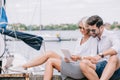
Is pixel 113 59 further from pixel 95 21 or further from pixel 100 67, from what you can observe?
pixel 95 21

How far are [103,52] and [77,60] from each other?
396 mm

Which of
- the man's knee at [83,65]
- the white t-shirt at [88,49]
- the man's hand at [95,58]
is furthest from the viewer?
the white t-shirt at [88,49]

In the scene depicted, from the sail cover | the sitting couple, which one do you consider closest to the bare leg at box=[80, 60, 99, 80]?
the sitting couple

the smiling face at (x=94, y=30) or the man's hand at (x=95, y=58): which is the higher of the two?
the smiling face at (x=94, y=30)

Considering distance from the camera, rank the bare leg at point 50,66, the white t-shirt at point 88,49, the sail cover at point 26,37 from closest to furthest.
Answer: the bare leg at point 50,66 → the white t-shirt at point 88,49 → the sail cover at point 26,37

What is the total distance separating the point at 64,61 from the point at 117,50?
2.61 ft

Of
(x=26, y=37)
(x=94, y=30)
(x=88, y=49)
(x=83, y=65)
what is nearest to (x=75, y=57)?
(x=83, y=65)

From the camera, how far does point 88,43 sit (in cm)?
737

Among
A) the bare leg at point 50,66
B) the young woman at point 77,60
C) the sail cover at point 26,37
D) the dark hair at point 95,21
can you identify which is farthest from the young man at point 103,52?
the sail cover at point 26,37

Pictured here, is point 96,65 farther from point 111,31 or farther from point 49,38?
point 49,38

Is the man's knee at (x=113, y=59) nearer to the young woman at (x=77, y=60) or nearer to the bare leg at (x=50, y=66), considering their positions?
the young woman at (x=77, y=60)

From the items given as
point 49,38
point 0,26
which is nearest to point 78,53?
point 0,26

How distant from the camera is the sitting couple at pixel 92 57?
7012 millimetres

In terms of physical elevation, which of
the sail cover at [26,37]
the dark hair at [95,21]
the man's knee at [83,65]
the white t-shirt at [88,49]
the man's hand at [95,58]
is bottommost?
the sail cover at [26,37]
